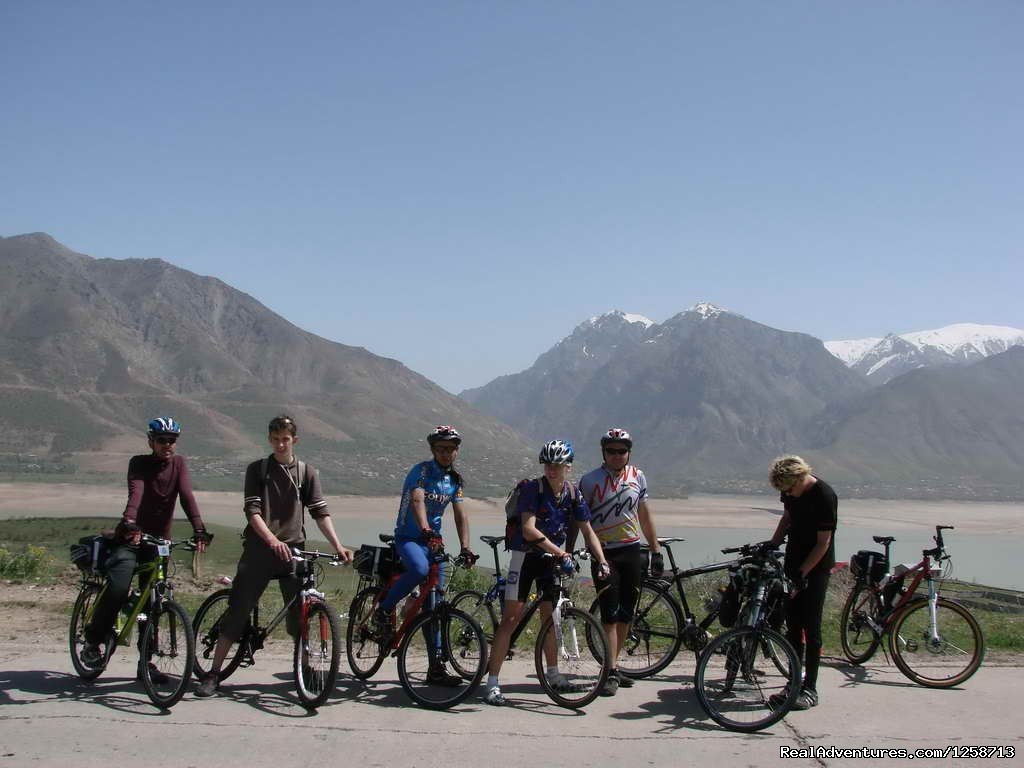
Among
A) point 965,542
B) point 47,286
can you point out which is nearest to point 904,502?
Result: point 965,542

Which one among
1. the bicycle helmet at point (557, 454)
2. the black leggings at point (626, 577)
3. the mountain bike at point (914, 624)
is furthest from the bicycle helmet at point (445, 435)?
the mountain bike at point (914, 624)

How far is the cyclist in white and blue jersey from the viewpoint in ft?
20.7

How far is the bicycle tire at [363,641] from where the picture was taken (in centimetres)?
657

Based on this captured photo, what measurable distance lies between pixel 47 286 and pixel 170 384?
124ft

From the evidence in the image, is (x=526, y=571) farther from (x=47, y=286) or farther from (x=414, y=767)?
(x=47, y=286)

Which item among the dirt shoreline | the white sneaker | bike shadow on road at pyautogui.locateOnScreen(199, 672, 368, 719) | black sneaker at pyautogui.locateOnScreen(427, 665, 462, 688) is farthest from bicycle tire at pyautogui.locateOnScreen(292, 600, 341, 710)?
the dirt shoreline

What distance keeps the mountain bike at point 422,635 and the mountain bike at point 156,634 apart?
3.93 feet

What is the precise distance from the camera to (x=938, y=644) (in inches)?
274

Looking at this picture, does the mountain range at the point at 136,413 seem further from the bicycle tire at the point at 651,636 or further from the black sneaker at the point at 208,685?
the black sneaker at the point at 208,685

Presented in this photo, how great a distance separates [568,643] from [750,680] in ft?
3.98

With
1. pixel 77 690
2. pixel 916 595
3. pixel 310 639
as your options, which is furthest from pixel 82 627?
pixel 916 595

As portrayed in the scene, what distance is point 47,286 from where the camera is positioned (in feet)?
653

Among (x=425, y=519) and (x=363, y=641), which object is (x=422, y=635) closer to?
(x=363, y=641)

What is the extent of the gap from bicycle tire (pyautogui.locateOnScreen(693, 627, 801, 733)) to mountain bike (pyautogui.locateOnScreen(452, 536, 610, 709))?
72 cm
